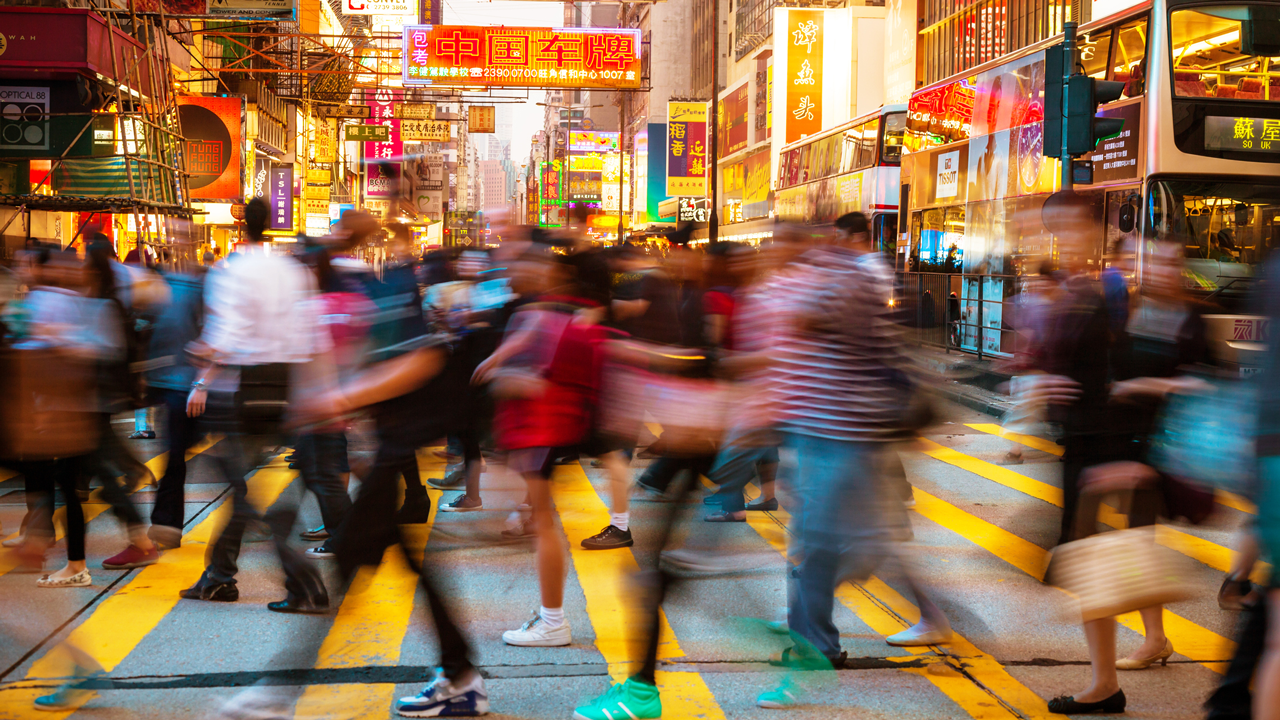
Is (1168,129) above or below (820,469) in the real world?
above

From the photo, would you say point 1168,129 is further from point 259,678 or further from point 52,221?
point 52,221

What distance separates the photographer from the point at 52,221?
1975 cm

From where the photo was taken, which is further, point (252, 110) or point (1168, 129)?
point (252, 110)

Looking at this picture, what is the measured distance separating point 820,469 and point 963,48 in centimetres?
3279

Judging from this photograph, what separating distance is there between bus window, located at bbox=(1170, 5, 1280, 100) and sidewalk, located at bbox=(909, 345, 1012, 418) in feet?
13.1

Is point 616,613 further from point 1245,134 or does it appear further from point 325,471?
point 1245,134

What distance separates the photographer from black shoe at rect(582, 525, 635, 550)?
697cm

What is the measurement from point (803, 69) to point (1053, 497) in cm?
3424

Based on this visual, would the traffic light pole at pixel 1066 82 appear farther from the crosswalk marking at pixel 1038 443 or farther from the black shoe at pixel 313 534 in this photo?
the black shoe at pixel 313 534

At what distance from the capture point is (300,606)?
545 centimetres

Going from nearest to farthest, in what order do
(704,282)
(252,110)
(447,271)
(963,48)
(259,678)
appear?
(259,678) → (704,282) → (447,271) → (252,110) → (963,48)

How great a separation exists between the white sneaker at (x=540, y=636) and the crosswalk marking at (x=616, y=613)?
0.18 m

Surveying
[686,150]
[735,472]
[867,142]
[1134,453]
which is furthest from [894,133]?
[686,150]

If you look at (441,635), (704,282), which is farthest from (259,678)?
(704,282)
